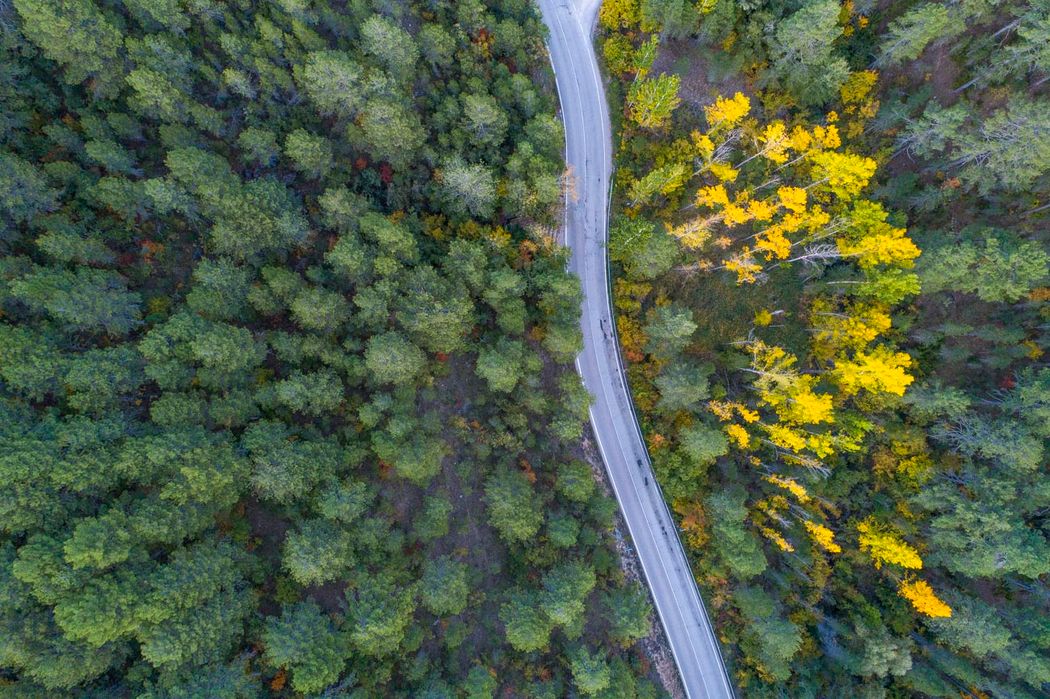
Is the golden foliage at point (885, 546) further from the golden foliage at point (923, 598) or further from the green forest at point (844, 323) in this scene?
the golden foliage at point (923, 598)

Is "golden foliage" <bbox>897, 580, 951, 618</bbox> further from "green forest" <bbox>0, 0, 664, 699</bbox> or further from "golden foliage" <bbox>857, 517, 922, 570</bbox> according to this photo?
"green forest" <bbox>0, 0, 664, 699</bbox>

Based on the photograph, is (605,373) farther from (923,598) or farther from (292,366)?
(923,598)

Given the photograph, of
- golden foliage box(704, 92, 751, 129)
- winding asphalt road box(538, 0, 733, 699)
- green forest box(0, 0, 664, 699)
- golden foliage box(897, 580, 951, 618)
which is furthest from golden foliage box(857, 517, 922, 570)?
golden foliage box(704, 92, 751, 129)

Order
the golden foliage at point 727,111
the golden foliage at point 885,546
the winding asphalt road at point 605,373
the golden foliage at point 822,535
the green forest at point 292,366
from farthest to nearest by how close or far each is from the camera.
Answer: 1. the winding asphalt road at point 605,373
2. the golden foliage at point 727,111
3. the golden foliage at point 822,535
4. the golden foliage at point 885,546
5. the green forest at point 292,366

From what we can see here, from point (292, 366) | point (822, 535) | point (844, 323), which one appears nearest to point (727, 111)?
point (844, 323)

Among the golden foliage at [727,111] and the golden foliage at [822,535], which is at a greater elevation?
the golden foliage at [727,111]

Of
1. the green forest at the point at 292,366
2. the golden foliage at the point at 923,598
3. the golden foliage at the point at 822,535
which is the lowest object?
the golden foliage at the point at 923,598

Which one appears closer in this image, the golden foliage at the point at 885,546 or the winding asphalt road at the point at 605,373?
the golden foliage at the point at 885,546

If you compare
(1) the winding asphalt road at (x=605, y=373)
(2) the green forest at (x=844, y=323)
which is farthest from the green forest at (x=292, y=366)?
(2) the green forest at (x=844, y=323)
